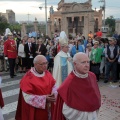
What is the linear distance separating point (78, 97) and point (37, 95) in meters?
0.88

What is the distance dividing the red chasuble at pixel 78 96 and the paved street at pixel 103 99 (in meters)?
2.73

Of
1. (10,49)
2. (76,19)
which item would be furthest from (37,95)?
(76,19)

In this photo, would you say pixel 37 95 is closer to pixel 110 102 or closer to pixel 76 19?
pixel 110 102

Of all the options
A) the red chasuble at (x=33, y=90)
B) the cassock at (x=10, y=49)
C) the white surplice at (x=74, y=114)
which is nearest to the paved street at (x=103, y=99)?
the cassock at (x=10, y=49)

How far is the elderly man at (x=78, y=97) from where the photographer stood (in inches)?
137

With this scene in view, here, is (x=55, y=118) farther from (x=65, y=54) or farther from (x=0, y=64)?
(x=0, y=64)

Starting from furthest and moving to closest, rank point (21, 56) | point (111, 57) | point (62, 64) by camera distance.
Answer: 1. point (21, 56)
2. point (111, 57)
3. point (62, 64)

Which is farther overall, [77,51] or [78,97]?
[77,51]

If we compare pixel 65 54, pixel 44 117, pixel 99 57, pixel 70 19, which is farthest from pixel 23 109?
pixel 70 19

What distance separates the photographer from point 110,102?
24.0 ft

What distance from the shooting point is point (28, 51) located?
11531 mm

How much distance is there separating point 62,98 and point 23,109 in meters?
0.98

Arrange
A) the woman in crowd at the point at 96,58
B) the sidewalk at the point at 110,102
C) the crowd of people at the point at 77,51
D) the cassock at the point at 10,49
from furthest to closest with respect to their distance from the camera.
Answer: the cassock at the point at 10,49
the woman in crowd at the point at 96,58
the crowd of people at the point at 77,51
the sidewalk at the point at 110,102

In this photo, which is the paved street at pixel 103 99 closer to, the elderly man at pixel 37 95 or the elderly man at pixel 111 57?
the elderly man at pixel 111 57
